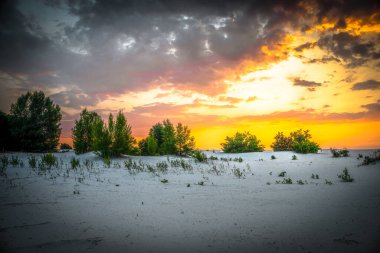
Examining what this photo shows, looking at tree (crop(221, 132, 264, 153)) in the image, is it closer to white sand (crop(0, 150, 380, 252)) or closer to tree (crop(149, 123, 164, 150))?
tree (crop(149, 123, 164, 150))

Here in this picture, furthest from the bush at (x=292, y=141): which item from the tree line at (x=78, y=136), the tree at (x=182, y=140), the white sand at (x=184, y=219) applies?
the white sand at (x=184, y=219)

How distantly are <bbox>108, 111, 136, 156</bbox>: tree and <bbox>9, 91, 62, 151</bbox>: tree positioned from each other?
14.8 meters

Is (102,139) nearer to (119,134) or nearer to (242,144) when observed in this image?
(119,134)

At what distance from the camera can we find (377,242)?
9.45ft

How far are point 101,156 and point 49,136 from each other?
14845 millimetres

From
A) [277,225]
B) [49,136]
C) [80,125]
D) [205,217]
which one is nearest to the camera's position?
[277,225]

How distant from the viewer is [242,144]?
85.7ft

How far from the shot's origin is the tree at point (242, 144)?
2583cm

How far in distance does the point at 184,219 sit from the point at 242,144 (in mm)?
23321

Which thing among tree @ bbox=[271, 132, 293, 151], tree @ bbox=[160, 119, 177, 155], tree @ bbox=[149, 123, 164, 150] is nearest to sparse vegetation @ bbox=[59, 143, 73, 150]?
tree @ bbox=[149, 123, 164, 150]

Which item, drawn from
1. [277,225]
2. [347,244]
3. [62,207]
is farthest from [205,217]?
[62,207]

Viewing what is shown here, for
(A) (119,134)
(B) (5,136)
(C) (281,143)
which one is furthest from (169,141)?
(B) (5,136)

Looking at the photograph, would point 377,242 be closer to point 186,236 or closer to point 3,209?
point 186,236

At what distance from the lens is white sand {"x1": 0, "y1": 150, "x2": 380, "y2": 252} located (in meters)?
2.84
